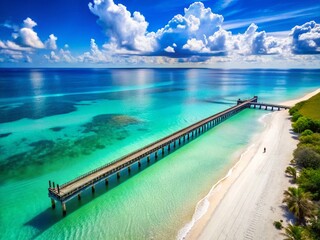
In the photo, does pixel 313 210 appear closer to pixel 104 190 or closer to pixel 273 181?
pixel 273 181

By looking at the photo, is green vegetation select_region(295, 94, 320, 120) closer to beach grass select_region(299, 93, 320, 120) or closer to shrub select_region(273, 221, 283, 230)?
beach grass select_region(299, 93, 320, 120)

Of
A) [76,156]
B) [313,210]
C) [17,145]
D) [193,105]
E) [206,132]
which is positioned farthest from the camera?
[193,105]

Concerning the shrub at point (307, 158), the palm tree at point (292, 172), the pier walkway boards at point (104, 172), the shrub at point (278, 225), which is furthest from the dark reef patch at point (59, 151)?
the shrub at point (307, 158)

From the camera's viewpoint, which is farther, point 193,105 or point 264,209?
point 193,105

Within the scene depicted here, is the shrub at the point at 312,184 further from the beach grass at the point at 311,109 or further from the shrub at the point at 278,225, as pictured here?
the beach grass at the point at 311,109

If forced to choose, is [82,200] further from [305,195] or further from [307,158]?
[307,158]

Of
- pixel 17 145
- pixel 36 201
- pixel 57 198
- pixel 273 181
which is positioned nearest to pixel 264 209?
pixel 273 181

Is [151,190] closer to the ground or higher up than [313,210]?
closer to the ground
